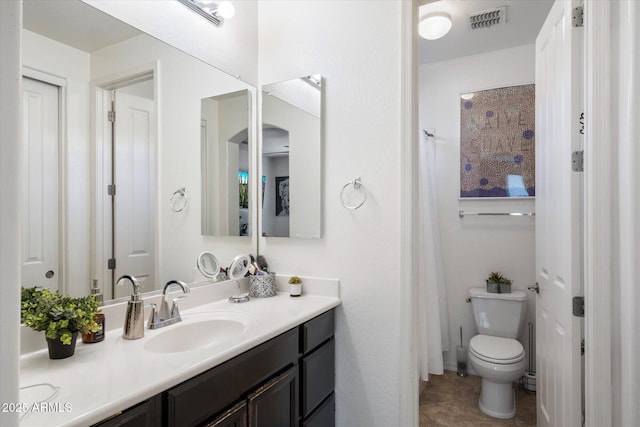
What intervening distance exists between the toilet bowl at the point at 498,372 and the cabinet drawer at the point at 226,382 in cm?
152

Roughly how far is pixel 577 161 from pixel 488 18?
144cm

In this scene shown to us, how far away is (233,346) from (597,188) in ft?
4.73

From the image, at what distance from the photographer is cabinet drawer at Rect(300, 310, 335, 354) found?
151 centimetres

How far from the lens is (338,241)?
1.82 m

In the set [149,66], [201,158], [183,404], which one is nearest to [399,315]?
[183,404]

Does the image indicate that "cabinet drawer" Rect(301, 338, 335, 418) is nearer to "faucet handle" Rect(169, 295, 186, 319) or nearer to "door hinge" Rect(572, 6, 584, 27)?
"faucet handle" Rect(169, 295, 186, 319)

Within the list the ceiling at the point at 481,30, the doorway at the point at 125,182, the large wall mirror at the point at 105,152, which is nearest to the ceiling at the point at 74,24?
the large wall mirror at the point at 105,152

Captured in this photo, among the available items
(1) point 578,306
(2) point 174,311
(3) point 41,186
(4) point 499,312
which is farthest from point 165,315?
(4) point 499,312

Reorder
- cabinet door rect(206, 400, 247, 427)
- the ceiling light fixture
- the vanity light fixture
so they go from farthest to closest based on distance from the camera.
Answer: the ceiling light fixture < the vanity light fixture < cabinet door rect(206, 400, 247, 427)

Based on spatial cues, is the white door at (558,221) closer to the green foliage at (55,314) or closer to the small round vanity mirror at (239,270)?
the small round vanity mirror at (239,270)

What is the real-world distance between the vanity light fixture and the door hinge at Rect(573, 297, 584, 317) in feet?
6.78

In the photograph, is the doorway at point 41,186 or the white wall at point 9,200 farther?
the doorway at point 41,186

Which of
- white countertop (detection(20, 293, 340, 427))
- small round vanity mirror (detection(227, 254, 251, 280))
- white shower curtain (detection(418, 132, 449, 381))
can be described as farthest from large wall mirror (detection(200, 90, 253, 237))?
white shower curtain (detection(418, 132, 449, 381))

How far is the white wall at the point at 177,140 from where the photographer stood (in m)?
1.47
